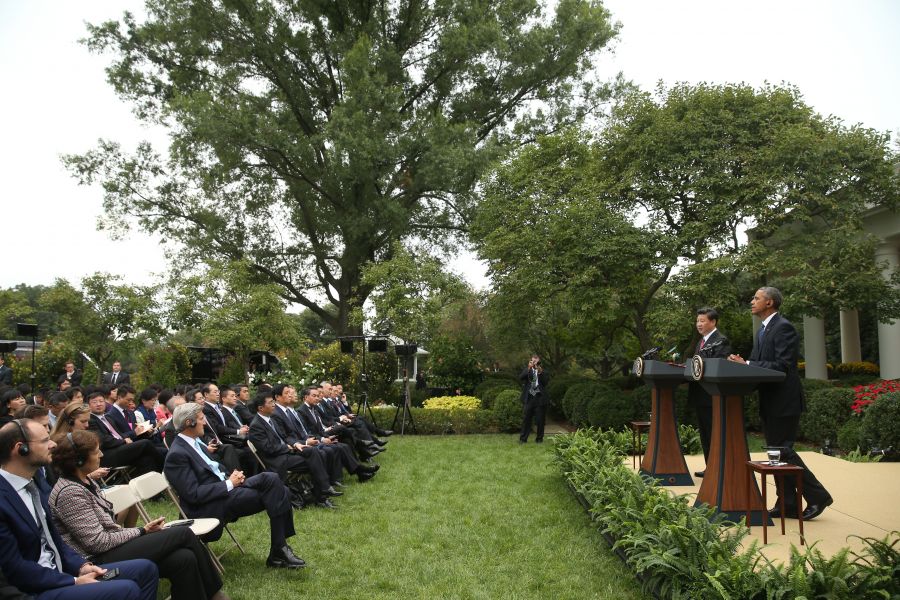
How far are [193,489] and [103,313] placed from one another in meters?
14.3

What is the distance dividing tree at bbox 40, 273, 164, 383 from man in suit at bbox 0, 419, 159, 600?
15.1 metres

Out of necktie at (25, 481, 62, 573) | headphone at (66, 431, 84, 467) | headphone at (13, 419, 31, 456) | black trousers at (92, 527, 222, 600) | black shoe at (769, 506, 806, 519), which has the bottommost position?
black trousers at (92, 527, 222, 600)

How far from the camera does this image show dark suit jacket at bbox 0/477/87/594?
3.28 meters

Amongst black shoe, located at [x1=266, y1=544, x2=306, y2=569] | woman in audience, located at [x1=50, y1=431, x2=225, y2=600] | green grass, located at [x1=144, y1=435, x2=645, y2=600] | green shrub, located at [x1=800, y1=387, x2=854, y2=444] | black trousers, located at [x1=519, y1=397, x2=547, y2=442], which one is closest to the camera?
woman in audience, located at [x1=50, y1=431, x2=225, y2=600]

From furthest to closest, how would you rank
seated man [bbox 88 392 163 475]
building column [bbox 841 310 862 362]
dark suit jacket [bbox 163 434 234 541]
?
1. building column [bbox 841 310 862 362]
2. seated man [bbox 88 392 163 475]
3. dark suit jacket [bbox 163 434 234 541]

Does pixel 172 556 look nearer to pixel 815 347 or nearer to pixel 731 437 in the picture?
pixel 731 437

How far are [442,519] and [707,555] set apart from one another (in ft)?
12.0

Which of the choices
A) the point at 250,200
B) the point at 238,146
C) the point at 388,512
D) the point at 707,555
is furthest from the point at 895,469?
the point at 250,200

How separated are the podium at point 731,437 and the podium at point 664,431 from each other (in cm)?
159

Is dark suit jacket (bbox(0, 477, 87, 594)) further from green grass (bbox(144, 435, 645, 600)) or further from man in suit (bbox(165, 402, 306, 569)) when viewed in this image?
man in suit (bbox(165, 402, 306, 569))

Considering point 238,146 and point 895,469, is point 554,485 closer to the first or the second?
point 895,469

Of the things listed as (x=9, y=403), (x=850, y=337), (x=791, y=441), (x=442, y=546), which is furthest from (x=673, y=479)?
(x=850, y=337)

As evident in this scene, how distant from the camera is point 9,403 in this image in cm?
820

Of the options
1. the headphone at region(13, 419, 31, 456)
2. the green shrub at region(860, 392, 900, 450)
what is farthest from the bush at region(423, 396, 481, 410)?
the headphone at region(13, 419, 31, 456)
